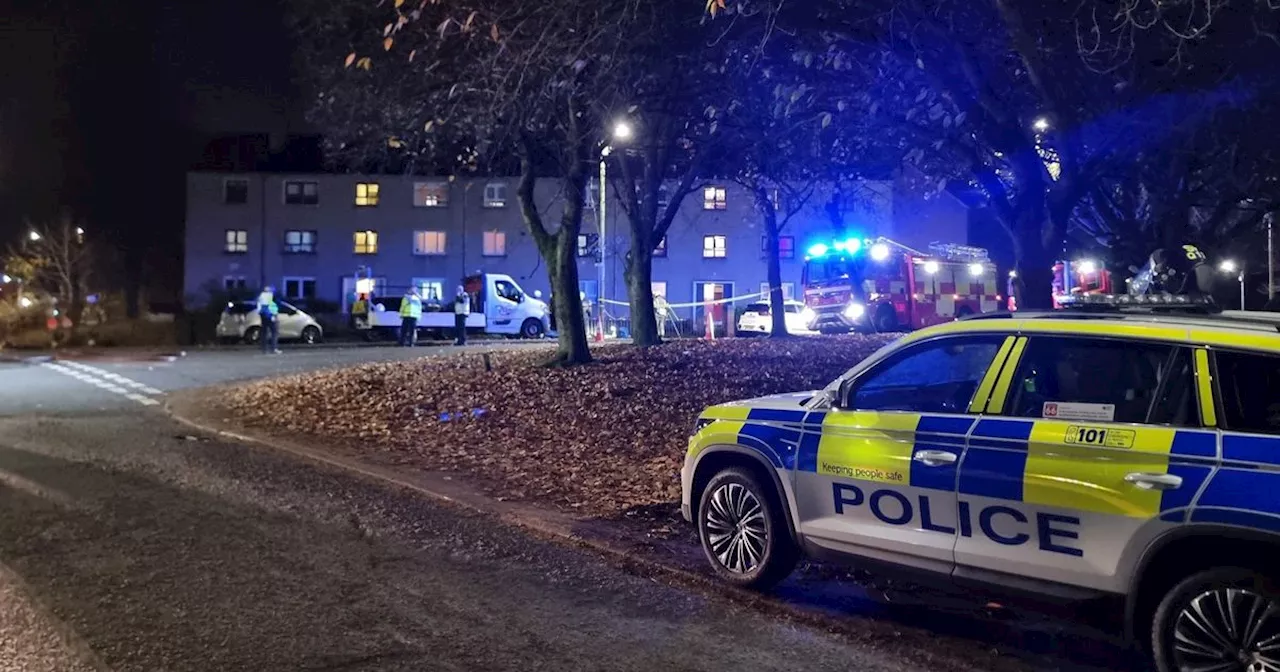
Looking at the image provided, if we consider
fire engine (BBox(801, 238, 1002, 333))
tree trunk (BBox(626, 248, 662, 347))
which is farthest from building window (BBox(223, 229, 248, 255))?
tree trunk (BBox(626, 248, 662, 347))

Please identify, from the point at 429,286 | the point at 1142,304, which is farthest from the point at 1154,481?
the point at 429,286

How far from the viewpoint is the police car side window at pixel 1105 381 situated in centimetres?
479

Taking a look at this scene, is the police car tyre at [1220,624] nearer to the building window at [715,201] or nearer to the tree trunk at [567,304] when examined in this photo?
the tree trunk at [567,304]

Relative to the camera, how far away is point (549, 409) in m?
13.7

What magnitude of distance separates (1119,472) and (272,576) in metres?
4.93

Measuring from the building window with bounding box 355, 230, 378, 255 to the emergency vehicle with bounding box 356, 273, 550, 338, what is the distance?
14007mm

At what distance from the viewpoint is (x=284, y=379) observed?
19.5m

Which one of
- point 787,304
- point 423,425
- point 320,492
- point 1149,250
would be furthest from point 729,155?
point 787,304

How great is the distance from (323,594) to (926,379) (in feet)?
12.3

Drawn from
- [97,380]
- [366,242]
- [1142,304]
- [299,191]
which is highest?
[299,191]

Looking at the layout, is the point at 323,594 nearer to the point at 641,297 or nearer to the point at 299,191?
the point at 641,297

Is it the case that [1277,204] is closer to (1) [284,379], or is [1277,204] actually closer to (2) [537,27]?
(2) [537,27]

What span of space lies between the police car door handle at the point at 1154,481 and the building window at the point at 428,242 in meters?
49.4

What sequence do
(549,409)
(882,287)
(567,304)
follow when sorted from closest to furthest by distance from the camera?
(549,409) → (567,304) → (882,287)
